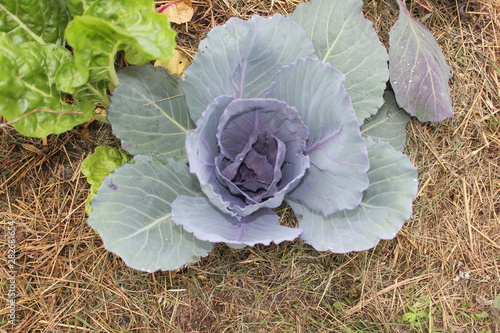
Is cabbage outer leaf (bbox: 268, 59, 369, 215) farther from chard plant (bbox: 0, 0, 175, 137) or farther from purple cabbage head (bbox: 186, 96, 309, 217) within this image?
chard plant (bbox: 0, 0, 175, 137)

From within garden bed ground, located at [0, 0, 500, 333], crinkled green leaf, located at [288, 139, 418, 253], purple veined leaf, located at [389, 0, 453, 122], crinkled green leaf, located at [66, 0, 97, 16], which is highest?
crinkled green leaf, located at [66, 0, 97, 16]

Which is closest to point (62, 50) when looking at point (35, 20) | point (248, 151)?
point (35, 20)

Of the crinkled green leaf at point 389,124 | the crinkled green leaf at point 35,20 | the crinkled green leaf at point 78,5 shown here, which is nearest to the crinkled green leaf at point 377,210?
Answer: the crinkled green leaf at point 389,124

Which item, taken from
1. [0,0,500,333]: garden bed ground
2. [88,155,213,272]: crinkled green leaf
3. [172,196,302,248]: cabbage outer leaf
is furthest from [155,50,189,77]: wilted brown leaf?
[172,196,302,248]: cabbage outer leaf

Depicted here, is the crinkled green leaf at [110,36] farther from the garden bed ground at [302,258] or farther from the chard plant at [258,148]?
the garden bed ground at [302,258]

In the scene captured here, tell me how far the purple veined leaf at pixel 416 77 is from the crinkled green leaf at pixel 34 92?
1.51 meters

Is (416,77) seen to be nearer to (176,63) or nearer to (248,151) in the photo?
(248,151)

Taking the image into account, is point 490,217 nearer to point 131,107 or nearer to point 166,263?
point 166,263

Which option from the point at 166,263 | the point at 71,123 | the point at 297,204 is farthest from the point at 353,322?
the point at 71,123

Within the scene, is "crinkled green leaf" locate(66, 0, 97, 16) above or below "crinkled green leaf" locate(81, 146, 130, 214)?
above

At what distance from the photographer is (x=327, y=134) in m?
1.61

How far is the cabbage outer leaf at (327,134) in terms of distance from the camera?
1.50 m

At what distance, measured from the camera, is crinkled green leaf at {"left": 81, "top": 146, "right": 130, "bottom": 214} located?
1958 millimetres

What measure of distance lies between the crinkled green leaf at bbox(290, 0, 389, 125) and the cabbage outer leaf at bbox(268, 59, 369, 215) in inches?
12.7
